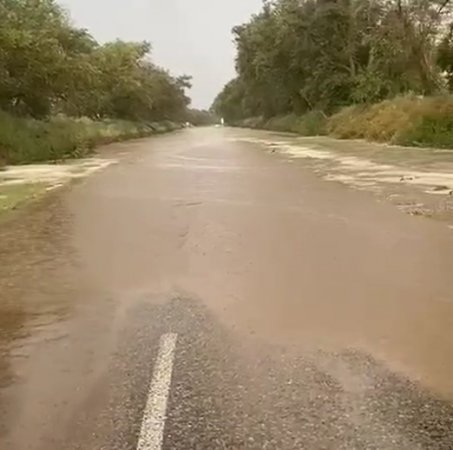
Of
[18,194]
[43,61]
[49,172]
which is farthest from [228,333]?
[43,61]

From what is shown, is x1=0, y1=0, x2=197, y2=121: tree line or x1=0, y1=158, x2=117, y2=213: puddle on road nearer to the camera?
x1=0, y1=158, x2=117, y2=213: puddle on road

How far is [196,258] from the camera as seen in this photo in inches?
391

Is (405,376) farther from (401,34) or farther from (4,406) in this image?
(401,34)

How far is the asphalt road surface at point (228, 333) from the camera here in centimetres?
452

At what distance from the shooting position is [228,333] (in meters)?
6.45

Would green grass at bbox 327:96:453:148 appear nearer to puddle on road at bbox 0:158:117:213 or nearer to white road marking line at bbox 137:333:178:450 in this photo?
puddle on road at bbox 0:158:117:213

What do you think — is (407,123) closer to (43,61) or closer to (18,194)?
(43,61)

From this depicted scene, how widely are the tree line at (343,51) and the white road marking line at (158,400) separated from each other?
113 feet

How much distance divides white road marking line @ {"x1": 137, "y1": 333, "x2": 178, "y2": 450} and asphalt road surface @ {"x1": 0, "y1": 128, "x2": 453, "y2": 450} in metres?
0.02

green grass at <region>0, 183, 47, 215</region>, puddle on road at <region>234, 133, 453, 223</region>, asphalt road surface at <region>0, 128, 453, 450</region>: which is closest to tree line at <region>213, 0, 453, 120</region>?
puddle on road at <region>234, 133, 453, 223</region>

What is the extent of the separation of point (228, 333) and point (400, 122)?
3248cm

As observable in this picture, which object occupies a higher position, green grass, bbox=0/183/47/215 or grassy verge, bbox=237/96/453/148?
green grass, bbox=0/183/47/215

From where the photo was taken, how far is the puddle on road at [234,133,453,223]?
600 inches

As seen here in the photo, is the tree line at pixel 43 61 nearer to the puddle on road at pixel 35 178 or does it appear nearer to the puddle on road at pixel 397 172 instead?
the puddle on road at pixel 35 178
